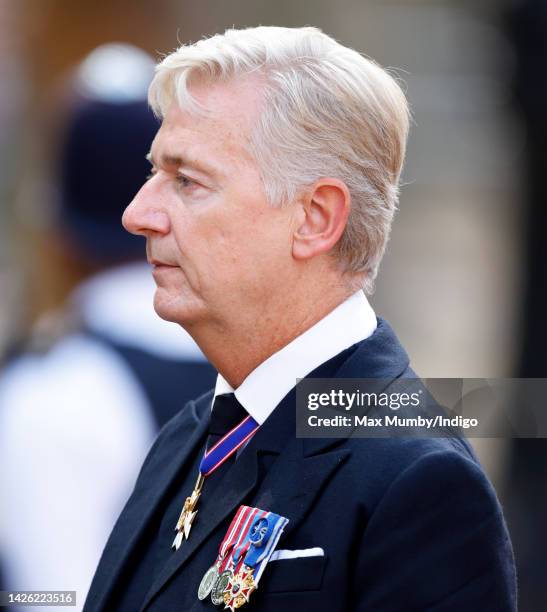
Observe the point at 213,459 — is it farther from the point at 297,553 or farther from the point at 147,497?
the point at 297,553

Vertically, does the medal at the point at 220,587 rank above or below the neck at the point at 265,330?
below

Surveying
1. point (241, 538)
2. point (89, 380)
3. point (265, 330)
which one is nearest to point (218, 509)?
point (241, 538)

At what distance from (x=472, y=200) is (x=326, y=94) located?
1111 centimetres

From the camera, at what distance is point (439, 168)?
13.6 m

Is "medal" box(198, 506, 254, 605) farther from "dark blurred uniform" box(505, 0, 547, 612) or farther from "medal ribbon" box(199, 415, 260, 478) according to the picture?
"dark blurred uniform" box(505, 0, 547, 612)

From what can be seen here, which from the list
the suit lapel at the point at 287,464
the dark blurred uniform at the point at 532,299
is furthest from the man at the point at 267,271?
the dark blurred uniform at the point at 532,299

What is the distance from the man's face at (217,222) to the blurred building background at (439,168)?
1.68 m

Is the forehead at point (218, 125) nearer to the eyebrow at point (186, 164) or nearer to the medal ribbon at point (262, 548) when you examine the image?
the eyebrow at point (186, 164)

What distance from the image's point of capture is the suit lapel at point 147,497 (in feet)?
8.88

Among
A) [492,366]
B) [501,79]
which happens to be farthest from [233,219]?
[492,366]

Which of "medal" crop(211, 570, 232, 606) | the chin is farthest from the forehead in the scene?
"medal" crop(211, 570, 232, 606)

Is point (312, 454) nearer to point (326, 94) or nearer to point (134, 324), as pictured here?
point (326, 94)

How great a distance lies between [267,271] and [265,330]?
0.12 m

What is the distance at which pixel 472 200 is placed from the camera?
529 inches
